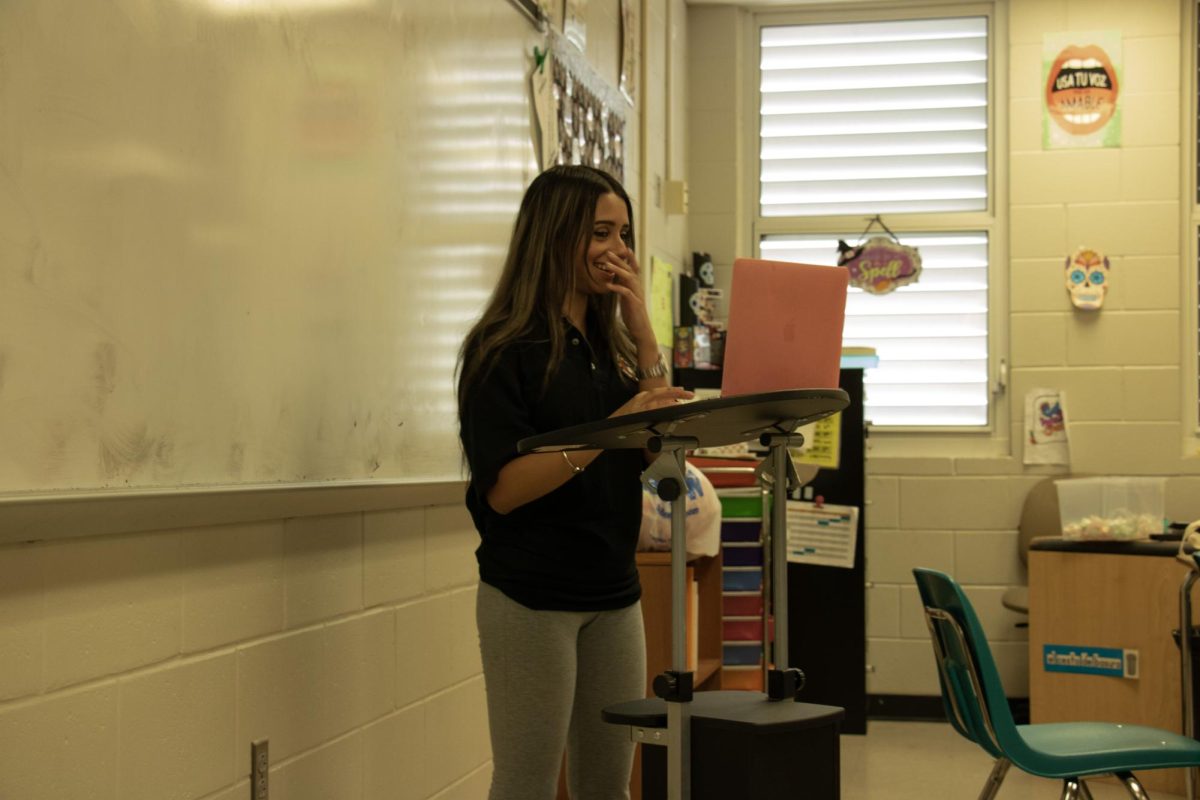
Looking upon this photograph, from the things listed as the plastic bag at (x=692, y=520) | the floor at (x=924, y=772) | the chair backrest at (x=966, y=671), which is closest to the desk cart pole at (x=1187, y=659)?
the chair backrest at (x=966, y=671)

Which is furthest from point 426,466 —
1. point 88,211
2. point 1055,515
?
point 1055,515

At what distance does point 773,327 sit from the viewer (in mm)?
1624

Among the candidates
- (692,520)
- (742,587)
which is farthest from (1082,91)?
(692,520)

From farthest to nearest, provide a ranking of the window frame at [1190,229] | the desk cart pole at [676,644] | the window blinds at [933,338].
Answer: the window blinds at [933,338] < the window frame at [1190,229] < the desk cart pole at [676,644]

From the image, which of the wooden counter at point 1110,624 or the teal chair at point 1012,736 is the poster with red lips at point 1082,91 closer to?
the wooden counter at point 1110,624

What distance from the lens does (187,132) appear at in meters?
1.75

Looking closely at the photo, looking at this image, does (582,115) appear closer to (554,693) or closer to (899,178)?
(554,693)

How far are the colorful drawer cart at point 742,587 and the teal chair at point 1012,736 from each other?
3.78 ft

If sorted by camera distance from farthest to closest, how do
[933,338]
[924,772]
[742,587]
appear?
[933,338] → [924,772] → [742,587]

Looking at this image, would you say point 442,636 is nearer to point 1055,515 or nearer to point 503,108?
point 503,108

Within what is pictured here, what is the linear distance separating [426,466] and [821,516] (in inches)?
105

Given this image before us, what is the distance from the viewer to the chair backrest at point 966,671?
264cm

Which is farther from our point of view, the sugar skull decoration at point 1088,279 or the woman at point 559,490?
the sugar skull decoration at point 1088,279

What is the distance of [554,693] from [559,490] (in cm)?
28
